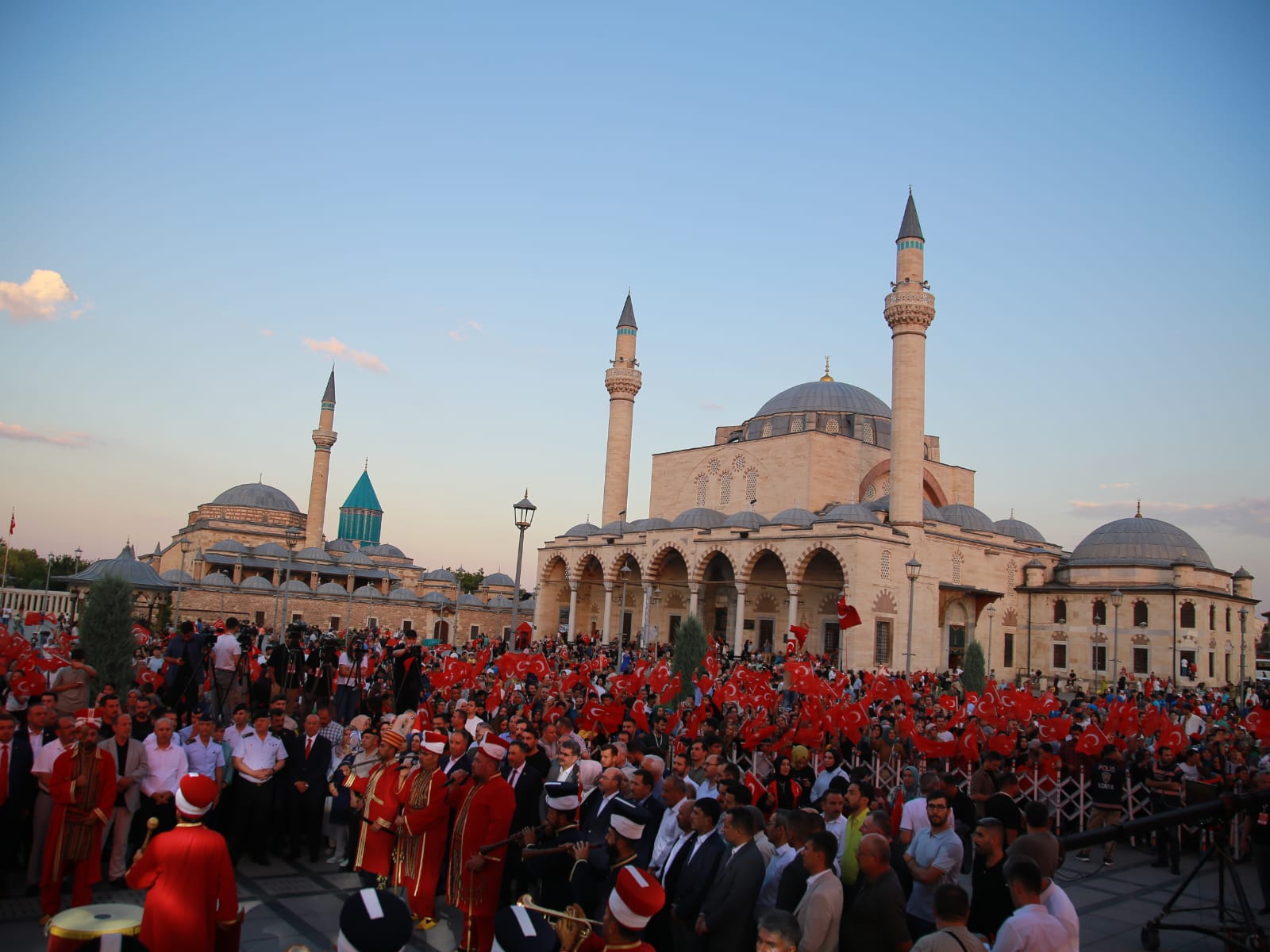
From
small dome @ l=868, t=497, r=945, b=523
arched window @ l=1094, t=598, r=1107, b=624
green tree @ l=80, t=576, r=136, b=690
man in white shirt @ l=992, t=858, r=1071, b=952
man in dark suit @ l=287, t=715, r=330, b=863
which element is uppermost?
small dome @ l=868, t=497, r=945, b=523

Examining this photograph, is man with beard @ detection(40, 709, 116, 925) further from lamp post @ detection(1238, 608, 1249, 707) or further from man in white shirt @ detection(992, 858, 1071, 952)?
lamp post @ detection(1238, 608, 1249, 707)

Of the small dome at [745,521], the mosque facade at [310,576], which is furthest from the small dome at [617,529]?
the mosque facade at [310,576]

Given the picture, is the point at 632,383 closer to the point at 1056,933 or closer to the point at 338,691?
the point at 338,691

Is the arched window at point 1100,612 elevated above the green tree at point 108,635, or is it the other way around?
the arched window at point 1100,612

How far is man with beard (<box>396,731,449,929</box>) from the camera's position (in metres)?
5.43

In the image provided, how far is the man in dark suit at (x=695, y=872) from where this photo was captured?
13.8ft

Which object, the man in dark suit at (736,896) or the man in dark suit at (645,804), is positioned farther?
the man in dark suit at (645,804)

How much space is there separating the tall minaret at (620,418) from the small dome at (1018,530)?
55.7 feet

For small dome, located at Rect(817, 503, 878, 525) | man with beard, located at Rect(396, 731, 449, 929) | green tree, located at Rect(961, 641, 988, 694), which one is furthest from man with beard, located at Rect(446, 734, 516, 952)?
small dome, located at Rect(817, 503, 878, 525)

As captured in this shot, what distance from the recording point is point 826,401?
40.2m

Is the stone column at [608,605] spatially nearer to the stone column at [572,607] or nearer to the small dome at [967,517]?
the stone column at [572,607]

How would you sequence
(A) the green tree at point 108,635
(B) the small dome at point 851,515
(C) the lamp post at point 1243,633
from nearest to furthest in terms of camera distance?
(A) the green tree at point 108,635, (B) the small dome at point 851,515, (C) the lamp post at point 1243,633

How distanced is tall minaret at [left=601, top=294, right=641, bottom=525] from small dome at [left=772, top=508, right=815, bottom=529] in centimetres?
970

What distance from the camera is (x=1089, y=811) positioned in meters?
9.81
